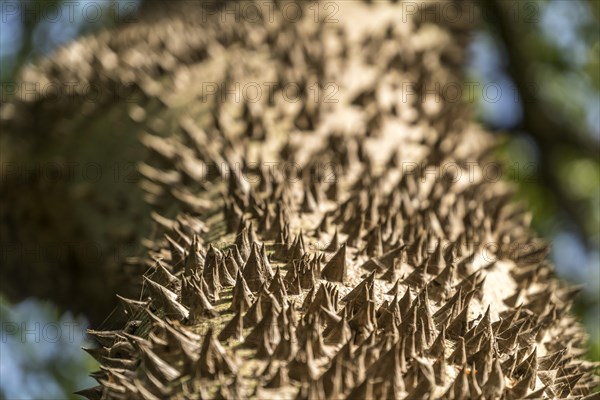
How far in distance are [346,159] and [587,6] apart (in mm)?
3406

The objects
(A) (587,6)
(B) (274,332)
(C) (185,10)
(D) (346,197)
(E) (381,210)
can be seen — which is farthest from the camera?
(A) (587,6)

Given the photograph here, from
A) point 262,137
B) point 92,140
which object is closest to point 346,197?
point 262,137

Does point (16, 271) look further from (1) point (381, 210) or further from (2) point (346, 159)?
(1) point (381, 210)

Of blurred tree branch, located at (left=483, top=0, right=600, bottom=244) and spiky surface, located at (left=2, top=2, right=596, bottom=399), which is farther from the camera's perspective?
blurred tree branch, located at (left=483, top=0, right=600, bottom=244)

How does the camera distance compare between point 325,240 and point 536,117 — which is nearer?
point 325,240

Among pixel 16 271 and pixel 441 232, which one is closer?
pixel 441 232

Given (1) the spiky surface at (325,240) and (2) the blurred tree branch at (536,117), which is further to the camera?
(2) the blurred tree branch at (536,117)

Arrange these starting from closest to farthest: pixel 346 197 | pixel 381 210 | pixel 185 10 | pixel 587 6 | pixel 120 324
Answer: pixel 120 324
pixel 381 210
pixel 346 197
pixel 185 10
pixel 587 6

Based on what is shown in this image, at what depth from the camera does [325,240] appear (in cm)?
212

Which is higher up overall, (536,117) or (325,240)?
(536,117)

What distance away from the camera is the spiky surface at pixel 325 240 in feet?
4.93

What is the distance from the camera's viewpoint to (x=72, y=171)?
10.3 ft

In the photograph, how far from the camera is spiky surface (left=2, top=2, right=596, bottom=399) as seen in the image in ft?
4.93

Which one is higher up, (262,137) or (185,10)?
(185,10)
